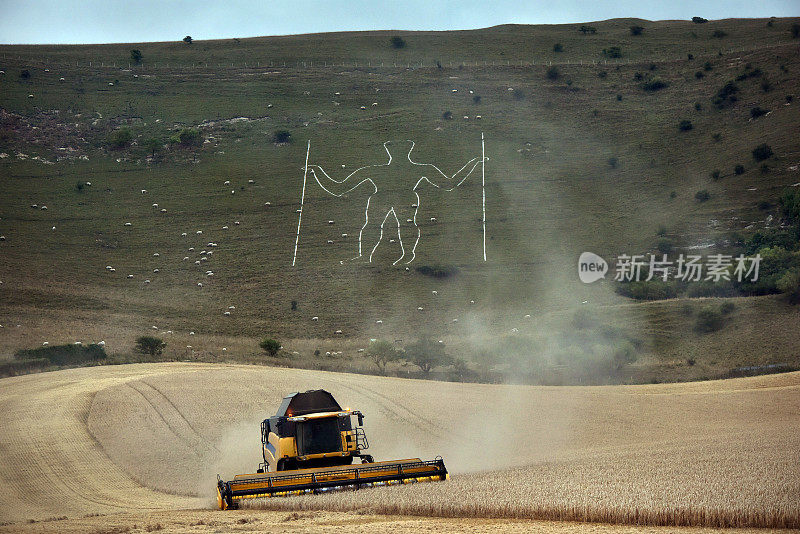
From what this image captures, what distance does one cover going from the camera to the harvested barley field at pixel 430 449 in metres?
18.1

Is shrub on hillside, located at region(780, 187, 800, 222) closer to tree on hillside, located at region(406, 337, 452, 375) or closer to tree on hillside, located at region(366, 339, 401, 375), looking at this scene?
tree on hillside, located at region(406, 337, 452, 375)

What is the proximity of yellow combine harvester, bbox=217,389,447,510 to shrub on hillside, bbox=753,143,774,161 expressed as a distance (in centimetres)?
8091

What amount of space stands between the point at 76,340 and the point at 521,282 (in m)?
39.5

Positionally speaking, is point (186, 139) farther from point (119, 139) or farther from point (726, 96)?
point (726, 96)

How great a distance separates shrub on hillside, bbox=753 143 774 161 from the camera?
300 ft

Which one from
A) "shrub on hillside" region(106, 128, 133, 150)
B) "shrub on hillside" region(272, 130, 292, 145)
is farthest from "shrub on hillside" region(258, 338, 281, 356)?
"shrub on hillside" region(106, 128, 133, 150)

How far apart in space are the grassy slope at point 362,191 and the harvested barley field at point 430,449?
25.6 metres

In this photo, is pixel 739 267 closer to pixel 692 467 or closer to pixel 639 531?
pixel 692 467

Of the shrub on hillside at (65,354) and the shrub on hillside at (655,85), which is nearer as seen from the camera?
the shrub on hillside at (65,354)

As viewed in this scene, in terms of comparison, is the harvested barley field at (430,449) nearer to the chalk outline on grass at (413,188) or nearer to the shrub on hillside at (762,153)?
the chalk outline on grass at (413,188)

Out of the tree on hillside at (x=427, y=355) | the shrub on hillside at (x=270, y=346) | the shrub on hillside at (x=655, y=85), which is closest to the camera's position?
the tree on hillside at (x=427, y=355)

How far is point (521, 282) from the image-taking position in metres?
78.0

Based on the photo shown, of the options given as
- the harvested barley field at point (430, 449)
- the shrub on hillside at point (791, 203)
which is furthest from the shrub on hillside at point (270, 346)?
the shrub on hillside at point (791, 203)

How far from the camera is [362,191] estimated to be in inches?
3654
